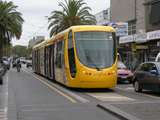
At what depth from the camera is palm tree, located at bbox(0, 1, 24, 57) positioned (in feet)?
223

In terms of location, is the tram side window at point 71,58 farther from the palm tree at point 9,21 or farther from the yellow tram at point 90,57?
the palm tree at point 9,21

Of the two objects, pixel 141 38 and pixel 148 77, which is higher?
pixel 141 38

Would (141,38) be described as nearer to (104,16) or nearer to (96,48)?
(96,48)

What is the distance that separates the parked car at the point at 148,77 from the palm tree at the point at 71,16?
3739 centimetres

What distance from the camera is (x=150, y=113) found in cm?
1470

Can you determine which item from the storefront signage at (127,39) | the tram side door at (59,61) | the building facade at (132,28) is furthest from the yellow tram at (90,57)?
the storefront signage at (127,39)

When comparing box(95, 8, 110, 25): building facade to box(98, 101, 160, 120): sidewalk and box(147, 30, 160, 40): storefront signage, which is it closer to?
box(147, 30, 160, 40): storefront signage

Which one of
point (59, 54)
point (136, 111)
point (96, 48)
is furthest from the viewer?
point (59, 54)

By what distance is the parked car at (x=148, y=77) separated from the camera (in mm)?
22453

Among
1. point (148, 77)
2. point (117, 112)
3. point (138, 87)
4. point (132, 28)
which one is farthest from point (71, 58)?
point (132, 28)

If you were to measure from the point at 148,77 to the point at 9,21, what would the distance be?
47572mm

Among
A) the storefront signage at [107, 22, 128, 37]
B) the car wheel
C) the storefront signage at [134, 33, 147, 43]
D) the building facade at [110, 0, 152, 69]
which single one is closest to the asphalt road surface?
the car wheel

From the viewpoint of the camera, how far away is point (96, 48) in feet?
82.6

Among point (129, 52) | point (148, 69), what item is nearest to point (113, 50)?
point (148, 69)
